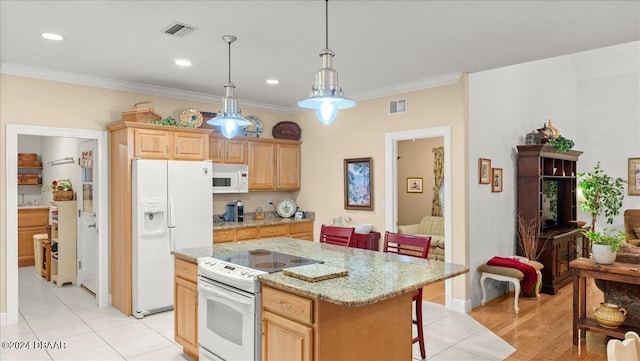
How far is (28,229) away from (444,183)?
22.6ft

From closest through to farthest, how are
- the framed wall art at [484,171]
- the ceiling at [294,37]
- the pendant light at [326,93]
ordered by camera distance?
the pendant light at [326,93], the ceiling at [294,37], the framed wall art at [484,171]

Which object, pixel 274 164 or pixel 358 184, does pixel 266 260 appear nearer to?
pixel 358 184

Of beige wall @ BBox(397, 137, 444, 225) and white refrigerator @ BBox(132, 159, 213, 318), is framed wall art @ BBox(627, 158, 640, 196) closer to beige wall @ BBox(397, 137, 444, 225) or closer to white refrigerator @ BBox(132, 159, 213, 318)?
beige wall @ BBox(397, 137, 444, 225)

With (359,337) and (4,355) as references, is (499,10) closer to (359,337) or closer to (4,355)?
(359,337)

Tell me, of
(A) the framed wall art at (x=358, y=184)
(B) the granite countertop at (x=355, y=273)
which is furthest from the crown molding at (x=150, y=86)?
(B) the granite countertop at (x=355, y=273)

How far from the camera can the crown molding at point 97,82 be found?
416 centimetres

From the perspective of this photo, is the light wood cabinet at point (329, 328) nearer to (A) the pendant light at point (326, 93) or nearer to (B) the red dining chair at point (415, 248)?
(B) the red dining chair at point (415, 248)

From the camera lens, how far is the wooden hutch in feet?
17.4

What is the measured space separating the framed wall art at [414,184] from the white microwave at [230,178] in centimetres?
395

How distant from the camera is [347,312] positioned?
2205 millimetres

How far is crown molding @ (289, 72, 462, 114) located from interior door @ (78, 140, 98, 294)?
3449mm

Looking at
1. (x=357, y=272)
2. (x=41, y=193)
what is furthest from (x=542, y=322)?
(x=41, y=193)

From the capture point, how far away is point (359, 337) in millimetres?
2270

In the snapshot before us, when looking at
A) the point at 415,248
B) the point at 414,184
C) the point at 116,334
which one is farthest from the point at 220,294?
the point at 414,184
